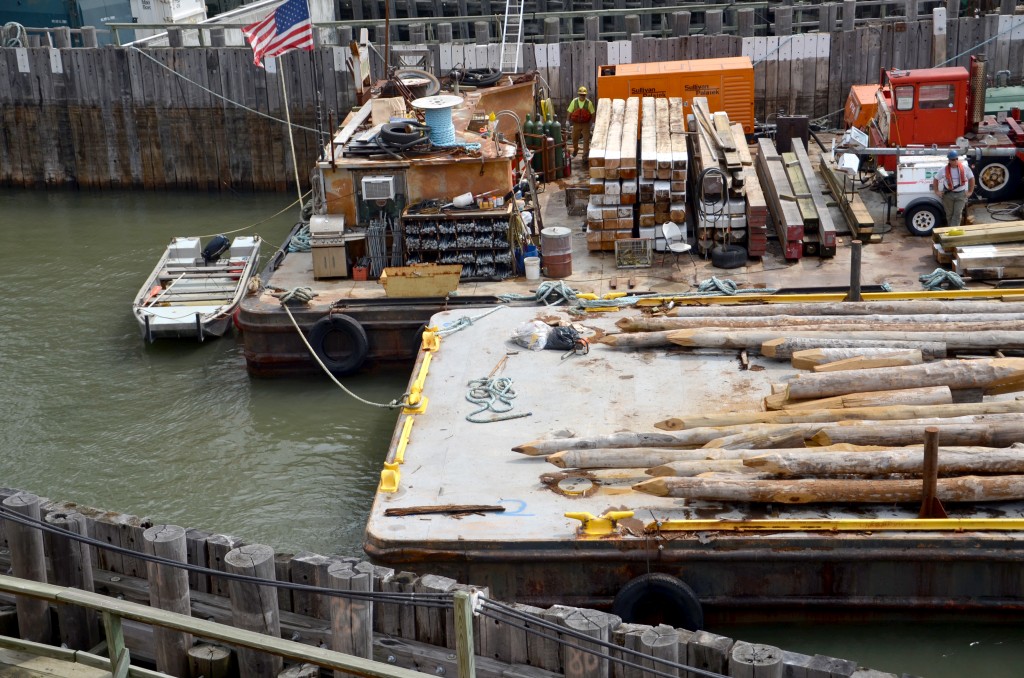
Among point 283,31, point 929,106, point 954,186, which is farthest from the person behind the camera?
point 283,31

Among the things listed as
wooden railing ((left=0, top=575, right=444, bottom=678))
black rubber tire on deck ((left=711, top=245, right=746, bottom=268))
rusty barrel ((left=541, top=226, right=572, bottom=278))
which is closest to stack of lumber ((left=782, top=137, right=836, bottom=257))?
black rubber tire on deck ((left=711, top=245, right=746, bottom=268))

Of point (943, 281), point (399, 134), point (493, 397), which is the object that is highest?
point (399, 134)

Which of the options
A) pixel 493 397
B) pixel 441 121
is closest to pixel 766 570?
pixel 493 397

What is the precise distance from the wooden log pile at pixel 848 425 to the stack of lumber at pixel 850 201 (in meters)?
4.08

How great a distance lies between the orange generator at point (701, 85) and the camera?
25.2 m

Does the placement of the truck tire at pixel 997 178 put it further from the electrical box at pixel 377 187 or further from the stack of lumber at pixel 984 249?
the electrical box at pixel 377 187

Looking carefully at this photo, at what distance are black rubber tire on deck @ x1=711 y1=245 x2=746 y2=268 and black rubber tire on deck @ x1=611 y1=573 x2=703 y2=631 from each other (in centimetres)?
855

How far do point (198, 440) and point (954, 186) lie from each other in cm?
1212

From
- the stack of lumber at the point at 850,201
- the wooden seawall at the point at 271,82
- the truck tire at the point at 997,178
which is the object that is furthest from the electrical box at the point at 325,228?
the truck tire at the point at 997,178

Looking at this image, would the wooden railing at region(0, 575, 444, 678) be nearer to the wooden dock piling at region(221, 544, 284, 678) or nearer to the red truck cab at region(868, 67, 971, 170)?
the wooden dock piling at region(221, 544, 284, 678)

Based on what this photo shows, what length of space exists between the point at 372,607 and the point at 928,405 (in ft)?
23.4

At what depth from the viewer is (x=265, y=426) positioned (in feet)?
57.8

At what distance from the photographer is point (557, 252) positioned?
19.1 m

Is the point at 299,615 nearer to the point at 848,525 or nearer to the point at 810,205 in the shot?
the point at 848,525
